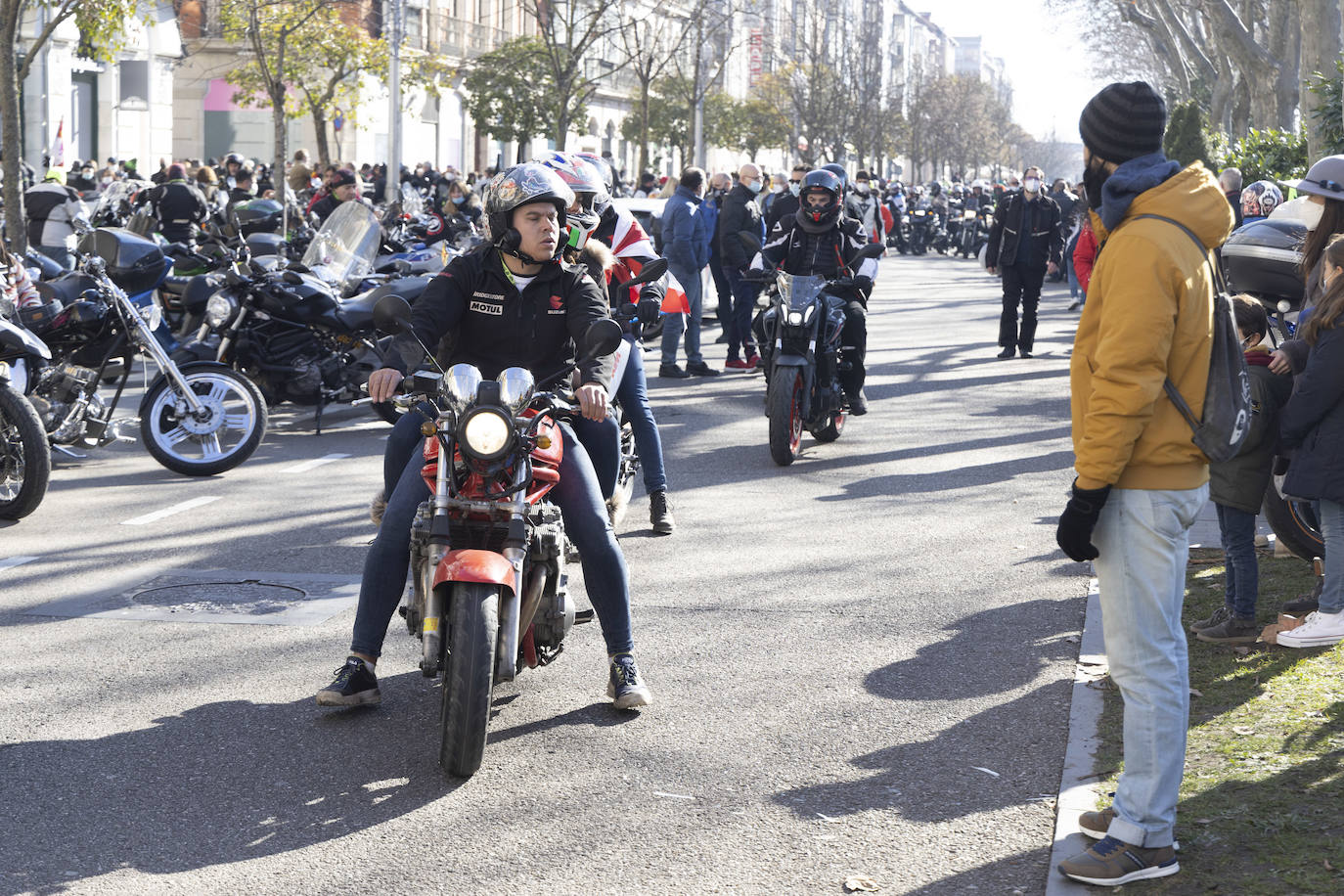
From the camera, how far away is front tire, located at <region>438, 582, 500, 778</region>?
14.6 ft

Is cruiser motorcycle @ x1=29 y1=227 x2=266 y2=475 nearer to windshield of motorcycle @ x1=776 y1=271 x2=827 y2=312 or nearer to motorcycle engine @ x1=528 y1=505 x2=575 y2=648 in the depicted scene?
windshield of motorcycle @ x1=776 y1=271 x2=827 y2=312

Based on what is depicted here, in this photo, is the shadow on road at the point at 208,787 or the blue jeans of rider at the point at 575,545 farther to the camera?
the blue jeans of rider at the point at 575,545

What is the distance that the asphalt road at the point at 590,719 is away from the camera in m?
4.10

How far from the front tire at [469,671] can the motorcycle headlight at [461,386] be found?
522mm

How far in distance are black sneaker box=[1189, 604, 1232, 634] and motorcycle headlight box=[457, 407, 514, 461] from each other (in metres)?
2.90

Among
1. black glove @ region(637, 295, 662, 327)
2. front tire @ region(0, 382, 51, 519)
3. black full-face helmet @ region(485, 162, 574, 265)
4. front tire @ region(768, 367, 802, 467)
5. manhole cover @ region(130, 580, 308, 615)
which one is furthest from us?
front tire @ region(768, 367, 802, 467)

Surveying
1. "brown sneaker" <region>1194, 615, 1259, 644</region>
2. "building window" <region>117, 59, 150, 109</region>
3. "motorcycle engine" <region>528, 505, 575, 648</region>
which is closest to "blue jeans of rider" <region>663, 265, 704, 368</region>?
"brown sneaker" <region>1194, 615, 1259, 644</region>

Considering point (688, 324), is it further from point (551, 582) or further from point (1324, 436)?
point (551, 582)

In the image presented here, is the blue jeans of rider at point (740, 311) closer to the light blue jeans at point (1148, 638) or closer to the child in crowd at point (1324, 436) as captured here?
the child in crowd at point (1324, 436)

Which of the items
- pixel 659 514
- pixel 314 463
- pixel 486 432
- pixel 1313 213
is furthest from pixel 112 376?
pixel 1313 213

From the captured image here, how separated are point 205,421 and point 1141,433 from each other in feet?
22.5

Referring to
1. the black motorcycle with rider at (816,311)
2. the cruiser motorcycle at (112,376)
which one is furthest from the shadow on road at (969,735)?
the cruiser motorcycle at (112,376)

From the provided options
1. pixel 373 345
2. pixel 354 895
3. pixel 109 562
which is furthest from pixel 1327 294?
pixel 373 345

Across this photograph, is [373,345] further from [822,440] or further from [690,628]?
[690,628]
